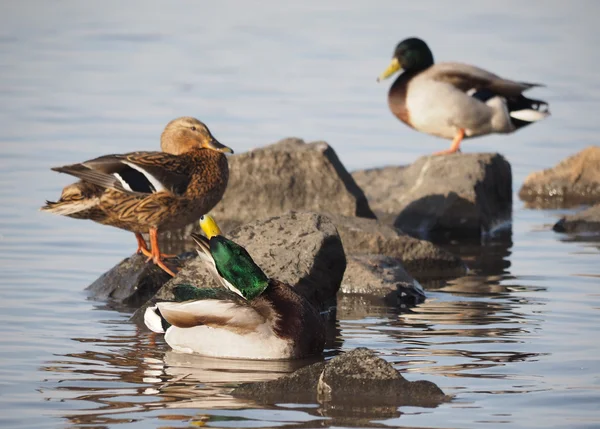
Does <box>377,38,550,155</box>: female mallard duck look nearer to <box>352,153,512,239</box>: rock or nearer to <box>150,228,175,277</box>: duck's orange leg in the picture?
<box>352,153,512,239</box>: rock

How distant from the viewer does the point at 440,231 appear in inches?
519

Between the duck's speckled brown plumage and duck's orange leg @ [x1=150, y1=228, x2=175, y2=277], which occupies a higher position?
the duck's speckled brown plumage

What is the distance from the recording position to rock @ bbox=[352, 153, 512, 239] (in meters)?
13.2

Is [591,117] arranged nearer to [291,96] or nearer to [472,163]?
[291,96]

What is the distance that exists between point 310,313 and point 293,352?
28 cm

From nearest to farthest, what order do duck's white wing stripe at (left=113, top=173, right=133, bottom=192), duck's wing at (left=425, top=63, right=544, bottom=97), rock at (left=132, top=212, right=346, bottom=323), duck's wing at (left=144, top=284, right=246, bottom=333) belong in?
duck's wing at (left=144, top=284, right=246, bottom=333)
rock at (left=132, top=212, right=346, bottom=323)
duck's white wing stripe at (left=113, top=173, right=133, bottom=192)
duck's wing at (left=425, top=63, right=544, bottom=97)

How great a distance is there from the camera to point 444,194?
1330 centimetres

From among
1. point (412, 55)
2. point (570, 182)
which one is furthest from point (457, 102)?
point (570, 182)

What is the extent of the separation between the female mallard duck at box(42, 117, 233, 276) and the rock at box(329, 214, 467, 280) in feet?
4.51

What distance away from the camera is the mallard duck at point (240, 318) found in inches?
315

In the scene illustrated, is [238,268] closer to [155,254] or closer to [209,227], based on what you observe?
[209,227]

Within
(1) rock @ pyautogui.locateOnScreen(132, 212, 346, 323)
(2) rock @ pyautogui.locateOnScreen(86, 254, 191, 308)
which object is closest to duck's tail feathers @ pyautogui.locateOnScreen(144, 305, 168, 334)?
(1) rock @ pyautogui.locateOnScreen(132, 212, 346, 323)

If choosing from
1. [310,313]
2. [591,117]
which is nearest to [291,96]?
[591,117]

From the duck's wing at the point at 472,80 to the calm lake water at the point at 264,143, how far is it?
121 cm
